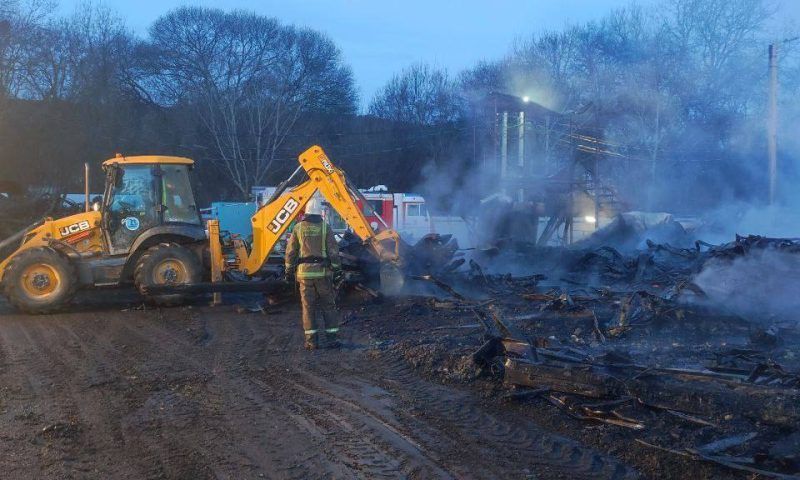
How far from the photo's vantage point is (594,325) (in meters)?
9.37

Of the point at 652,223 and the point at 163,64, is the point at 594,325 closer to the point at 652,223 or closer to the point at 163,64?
the point at 652,223

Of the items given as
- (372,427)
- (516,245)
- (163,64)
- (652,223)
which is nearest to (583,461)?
(372,427)

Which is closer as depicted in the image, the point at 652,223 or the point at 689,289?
the point at 689,289

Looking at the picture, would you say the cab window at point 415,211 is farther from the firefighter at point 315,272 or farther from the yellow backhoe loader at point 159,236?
the firefighter at point 315,272

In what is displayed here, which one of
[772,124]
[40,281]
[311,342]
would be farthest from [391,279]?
[772,124]

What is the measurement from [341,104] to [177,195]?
112ft

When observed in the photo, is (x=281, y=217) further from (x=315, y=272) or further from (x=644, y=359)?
(x=644, y=359)

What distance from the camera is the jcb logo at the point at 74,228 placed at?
1189 centimetres

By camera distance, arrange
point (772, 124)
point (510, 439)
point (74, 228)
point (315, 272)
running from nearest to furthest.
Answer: point (510, 439), point (315, 272), point (74, 228), point (772, 124)

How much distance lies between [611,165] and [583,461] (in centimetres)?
2742

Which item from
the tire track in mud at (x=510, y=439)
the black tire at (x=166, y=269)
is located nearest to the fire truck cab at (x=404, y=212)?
the black tire at (x=166, y=269)

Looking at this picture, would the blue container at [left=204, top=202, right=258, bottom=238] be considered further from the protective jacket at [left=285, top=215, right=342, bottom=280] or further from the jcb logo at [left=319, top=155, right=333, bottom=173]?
the protective jacket at [left=285, top=215, right=342, bottom=280]

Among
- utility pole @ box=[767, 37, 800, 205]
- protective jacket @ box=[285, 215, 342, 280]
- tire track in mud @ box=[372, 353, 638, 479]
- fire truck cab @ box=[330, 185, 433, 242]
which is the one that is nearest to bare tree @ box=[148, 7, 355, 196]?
fire truck cab @ box=[330, 185, 433, 242]

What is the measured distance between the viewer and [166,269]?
11703 mm
